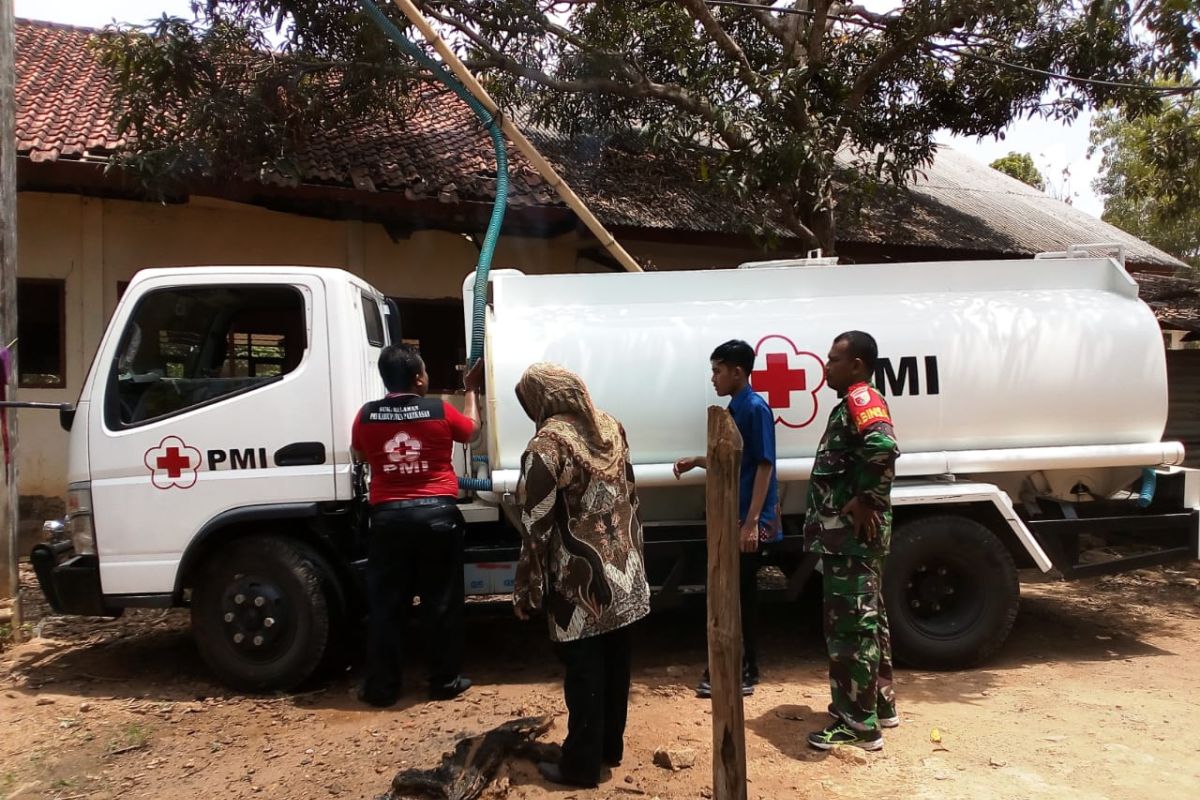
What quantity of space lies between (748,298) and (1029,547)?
6.71 ft

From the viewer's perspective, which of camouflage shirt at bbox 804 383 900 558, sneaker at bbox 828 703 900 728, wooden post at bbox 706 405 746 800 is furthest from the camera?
sneaker at bbox 828 703 900 728

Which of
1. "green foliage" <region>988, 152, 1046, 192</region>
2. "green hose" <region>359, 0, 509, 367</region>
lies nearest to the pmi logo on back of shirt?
"green hose" <region>359, 0, 509, 367</region>

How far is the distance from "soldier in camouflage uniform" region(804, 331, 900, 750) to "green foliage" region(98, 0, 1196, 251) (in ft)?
11.4

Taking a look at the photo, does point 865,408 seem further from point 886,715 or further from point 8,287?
point 8,287

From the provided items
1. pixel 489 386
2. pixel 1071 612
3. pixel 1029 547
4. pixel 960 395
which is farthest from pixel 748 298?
pixel 1071 612

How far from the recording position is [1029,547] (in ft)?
14.4

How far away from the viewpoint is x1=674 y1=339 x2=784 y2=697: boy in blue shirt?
383 cm

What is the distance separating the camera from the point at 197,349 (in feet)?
13.9

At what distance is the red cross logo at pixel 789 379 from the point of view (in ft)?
Answer: 14.2

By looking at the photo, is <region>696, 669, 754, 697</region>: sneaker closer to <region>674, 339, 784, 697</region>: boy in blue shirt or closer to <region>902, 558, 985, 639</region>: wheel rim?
<region>674, 339, 784, 697</region>: boy in blue shirt

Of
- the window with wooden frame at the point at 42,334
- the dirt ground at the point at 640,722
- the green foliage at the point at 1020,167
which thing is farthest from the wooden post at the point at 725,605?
the green foliage at the point at 1020,167

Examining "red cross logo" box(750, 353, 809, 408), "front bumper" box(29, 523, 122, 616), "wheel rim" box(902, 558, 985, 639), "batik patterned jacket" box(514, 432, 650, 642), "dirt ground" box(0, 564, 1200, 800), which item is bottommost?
"dirt ground" box(0, 564, 1200, 800)

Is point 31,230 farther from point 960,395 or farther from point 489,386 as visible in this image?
point 960,395

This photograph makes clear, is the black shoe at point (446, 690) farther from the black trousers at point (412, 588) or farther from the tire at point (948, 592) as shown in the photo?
the tire at point (948, 592)
